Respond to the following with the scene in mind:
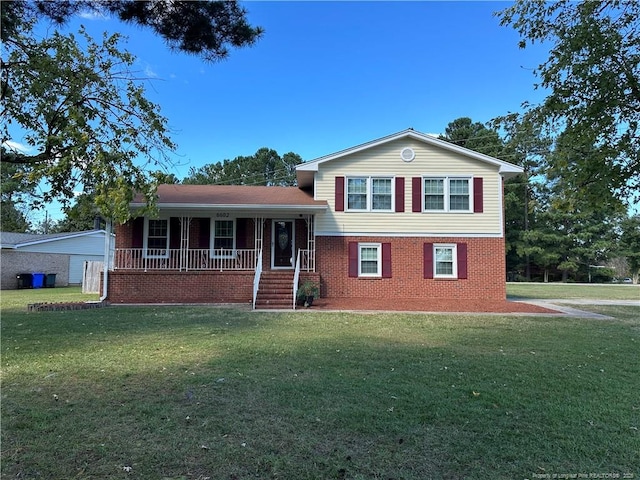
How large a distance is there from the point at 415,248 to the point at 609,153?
1151 cm

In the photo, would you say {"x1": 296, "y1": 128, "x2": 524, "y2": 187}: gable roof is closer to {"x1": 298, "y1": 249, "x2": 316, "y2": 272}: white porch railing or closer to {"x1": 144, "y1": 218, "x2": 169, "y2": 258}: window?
{"x1": 298, "y1": 249, "x2": 316, "y2": 272}: white porch railing

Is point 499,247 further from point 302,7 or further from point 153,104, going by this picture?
point 153,104

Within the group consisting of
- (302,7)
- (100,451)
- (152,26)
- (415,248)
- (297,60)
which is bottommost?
(100,451)

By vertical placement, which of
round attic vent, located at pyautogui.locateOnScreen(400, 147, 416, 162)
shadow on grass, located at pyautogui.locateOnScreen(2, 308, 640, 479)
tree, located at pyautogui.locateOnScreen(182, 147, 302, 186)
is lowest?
shadow on grass, located at pyautogui.locateOnScreen(2, 308, 640, 479)

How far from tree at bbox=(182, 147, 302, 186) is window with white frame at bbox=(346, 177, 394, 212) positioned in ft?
97.9

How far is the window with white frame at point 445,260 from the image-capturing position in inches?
615

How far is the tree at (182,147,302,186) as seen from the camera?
4569 centimetres

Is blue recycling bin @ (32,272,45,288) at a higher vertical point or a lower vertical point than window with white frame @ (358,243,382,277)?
lower

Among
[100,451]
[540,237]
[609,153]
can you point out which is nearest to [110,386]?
[100,451]

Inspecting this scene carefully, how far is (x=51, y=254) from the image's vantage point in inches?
1016

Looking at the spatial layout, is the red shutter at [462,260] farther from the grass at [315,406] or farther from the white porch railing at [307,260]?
the grass at [315,406]

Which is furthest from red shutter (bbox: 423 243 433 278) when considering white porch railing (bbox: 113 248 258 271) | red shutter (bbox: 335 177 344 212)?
white porch railing (bbox: 113 248 258 271)

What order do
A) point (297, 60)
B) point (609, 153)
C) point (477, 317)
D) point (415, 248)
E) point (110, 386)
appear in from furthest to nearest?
point (415, 248) < point (297, 60) < point (477, 317) < point (110, 386) < point (609, 153)

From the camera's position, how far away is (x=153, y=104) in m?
5.23
